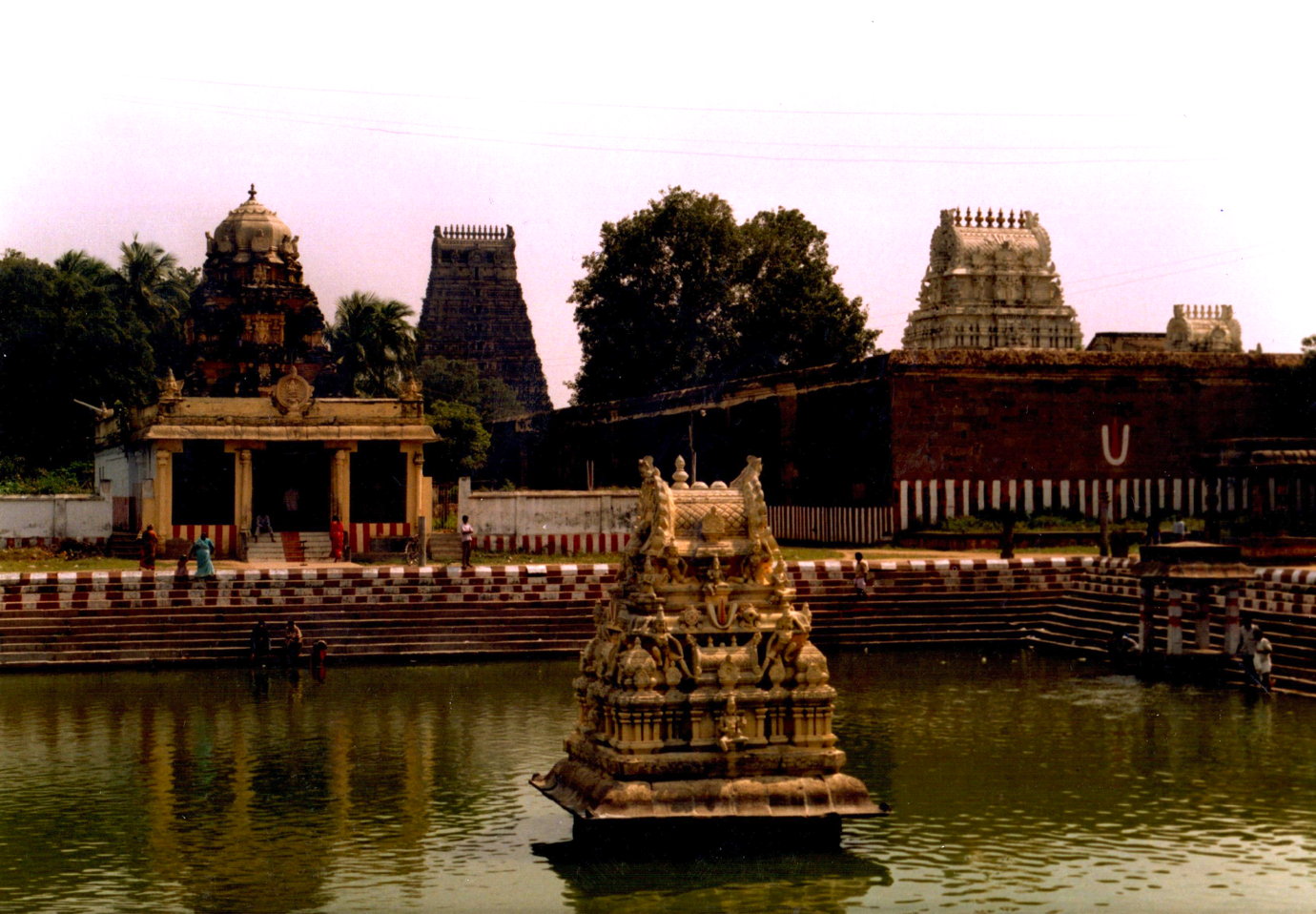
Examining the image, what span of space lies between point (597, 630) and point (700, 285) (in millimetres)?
53480

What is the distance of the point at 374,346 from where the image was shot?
2547 inches

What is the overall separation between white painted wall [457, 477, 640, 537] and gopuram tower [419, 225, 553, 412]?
5449cm

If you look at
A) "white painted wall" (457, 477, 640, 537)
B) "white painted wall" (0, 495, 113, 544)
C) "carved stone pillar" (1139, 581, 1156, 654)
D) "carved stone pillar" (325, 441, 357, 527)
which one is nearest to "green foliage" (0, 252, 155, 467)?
"white painted wall" (0, 495, 113, 544)

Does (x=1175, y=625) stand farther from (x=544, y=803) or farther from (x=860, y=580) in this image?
(x=544, y=803)

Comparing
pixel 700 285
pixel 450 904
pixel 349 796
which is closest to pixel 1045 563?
pixel 349 796

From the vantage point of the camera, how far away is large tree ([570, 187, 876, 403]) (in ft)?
231

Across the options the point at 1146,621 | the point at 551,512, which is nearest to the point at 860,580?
the point at 1146,621

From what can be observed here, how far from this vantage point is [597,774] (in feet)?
53.8

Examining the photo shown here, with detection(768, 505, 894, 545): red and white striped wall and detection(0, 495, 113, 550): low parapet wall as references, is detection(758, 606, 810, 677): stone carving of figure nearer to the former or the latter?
detection(768, 505, 894, 545): red and white striped wall

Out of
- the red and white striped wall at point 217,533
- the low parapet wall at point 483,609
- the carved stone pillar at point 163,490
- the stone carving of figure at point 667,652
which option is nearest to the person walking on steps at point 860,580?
the low parapet wall at point 483,609

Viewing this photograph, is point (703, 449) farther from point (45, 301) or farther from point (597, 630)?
point (597, 630)

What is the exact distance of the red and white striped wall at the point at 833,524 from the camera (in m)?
47.4

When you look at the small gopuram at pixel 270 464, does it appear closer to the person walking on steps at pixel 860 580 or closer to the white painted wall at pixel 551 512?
the white painted wall at pixel 551 512

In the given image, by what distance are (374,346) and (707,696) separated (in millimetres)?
49887
